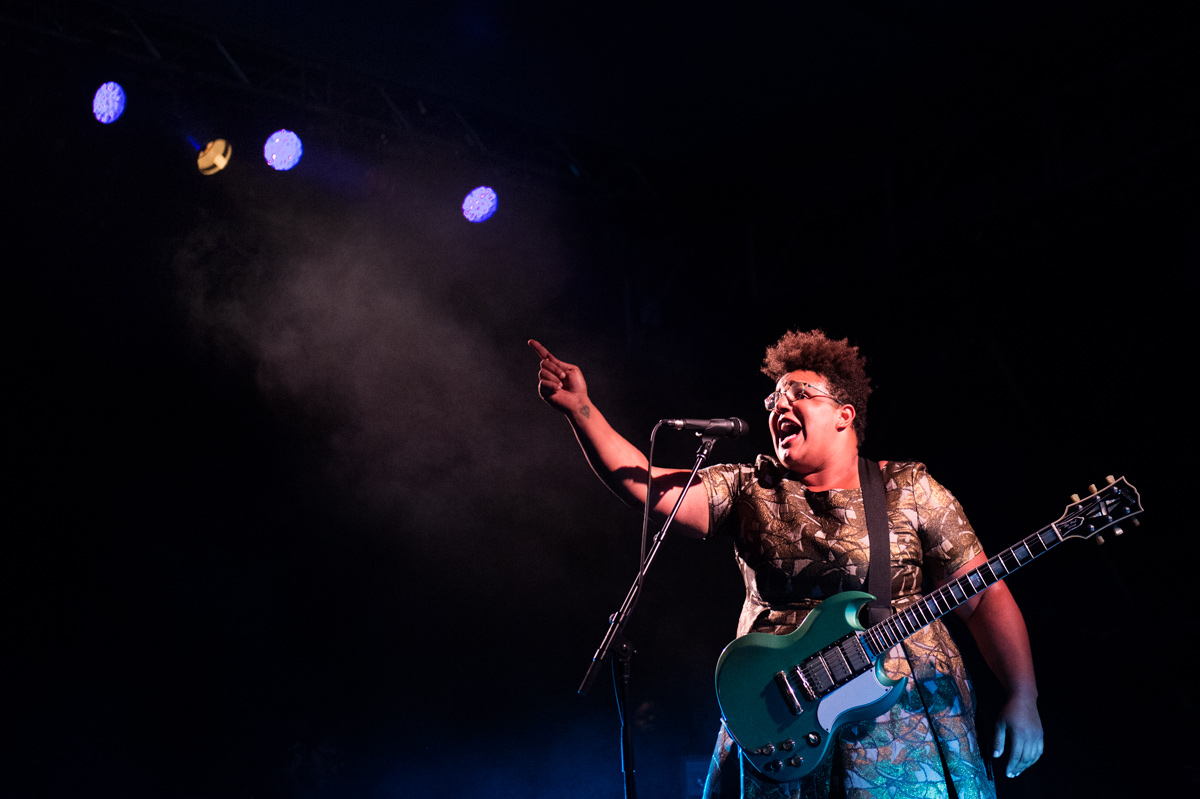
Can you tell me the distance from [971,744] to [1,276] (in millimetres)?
5398

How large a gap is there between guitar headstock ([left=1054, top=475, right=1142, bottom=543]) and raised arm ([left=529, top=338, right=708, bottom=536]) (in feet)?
3.35

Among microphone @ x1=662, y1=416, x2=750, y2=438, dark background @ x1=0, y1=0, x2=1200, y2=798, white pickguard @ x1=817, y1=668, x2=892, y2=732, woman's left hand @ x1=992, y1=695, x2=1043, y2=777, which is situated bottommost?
woman's left hand @ x1=992, y1=695, x2=1043, y2=777

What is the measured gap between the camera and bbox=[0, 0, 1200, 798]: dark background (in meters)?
4.87

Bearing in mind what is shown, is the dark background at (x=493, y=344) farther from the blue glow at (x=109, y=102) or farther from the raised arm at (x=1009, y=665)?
the raised arm at (x=1009, y=665)

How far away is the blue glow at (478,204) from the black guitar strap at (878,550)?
174 inches

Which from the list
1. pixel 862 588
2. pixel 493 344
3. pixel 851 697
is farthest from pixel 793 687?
pixel 493 344

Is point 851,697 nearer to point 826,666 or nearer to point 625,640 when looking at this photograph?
point 826,666

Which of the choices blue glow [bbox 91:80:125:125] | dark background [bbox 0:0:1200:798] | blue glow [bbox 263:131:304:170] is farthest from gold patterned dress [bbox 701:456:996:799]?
blue glow [bbox 91:80:125:125]

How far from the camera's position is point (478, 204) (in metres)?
6.57

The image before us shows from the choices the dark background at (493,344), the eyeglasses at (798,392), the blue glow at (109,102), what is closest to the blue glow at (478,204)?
the dark background at (493,344)

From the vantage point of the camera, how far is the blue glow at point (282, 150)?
579 centimetres

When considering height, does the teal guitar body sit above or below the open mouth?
below

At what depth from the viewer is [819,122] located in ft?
18.3

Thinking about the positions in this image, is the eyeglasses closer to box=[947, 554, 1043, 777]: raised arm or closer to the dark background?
box=[947, 554, 1043, 777]: raised arm
